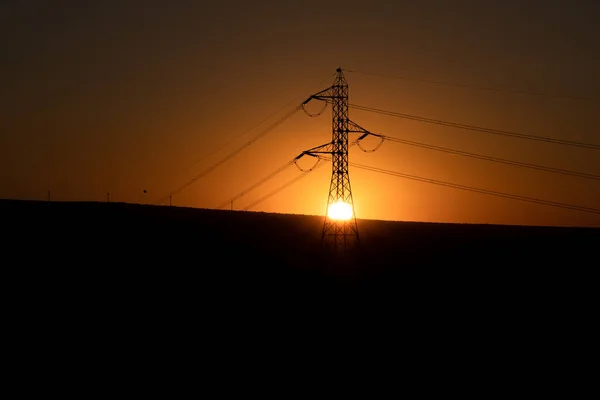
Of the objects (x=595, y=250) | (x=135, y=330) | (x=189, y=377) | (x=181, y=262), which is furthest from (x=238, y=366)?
(x=595, y=250)

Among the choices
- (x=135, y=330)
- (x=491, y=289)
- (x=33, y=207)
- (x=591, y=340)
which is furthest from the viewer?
(x=33, y=207)

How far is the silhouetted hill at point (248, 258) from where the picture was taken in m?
45.6

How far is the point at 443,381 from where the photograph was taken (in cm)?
2834

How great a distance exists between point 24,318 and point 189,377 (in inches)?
492

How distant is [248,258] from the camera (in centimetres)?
5766

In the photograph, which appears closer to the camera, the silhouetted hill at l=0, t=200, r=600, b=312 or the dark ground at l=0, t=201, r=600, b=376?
the dark ground at l=0, t=201, r=600, b=376

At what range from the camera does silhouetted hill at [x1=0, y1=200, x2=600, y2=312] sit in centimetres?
4559

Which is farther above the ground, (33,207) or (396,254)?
(33,207)

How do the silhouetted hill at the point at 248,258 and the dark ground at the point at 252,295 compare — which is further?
the silhouetted hill at the point at 248,258

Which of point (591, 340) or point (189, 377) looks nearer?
point (189, 377)

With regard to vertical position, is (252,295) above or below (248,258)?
below

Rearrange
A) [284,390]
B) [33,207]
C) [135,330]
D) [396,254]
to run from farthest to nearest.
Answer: [33,207]
[396,254]
[135,330]
[284,390]

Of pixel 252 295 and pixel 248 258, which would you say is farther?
pixel 248 258

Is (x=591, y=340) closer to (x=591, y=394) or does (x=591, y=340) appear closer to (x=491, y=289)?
(x=591, y=394)
